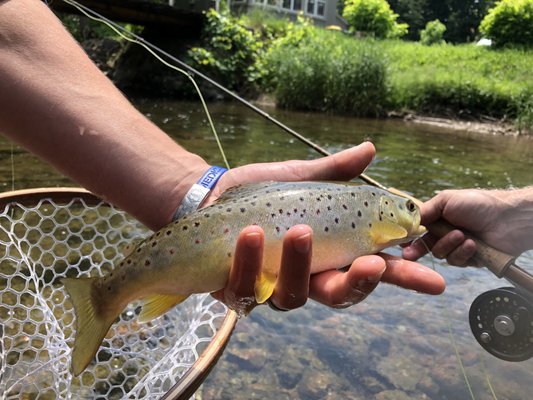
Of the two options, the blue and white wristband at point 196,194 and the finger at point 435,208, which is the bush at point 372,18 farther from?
the blue and white wristband at point 196,194

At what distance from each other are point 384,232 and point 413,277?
27 cm

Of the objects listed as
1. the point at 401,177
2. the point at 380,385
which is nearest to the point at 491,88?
the point at 401,177

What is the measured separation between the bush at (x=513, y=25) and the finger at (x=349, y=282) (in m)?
27.3

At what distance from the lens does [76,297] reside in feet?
5.08

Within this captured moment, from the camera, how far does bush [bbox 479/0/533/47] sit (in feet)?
83.4

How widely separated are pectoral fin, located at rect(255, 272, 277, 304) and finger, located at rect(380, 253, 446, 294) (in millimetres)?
371

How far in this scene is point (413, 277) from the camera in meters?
1.55

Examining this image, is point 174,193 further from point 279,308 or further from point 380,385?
point 380,385

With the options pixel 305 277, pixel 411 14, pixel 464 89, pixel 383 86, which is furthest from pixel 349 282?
pixel 411 14

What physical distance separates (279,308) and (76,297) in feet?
2.09

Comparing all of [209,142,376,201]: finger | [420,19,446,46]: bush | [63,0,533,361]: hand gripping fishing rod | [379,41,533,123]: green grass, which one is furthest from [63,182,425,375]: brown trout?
[420,19,446,46]: bush

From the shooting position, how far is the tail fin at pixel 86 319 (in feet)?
5.01

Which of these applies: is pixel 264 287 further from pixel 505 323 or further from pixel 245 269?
pixel 505 323

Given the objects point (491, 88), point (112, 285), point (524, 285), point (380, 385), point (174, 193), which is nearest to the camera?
point (112, 285)
